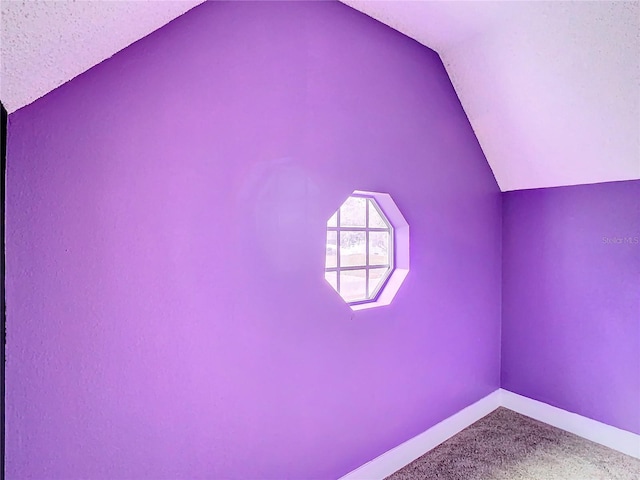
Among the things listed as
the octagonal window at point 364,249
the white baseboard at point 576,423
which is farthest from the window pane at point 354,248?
the white baseboard at point 576,423

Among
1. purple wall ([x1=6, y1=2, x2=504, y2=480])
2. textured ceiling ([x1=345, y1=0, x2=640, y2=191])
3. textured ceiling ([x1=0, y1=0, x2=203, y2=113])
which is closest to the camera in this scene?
textured ceiling ([x1=0, y1=0, x2=203, y2=113])

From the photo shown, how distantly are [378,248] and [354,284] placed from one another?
310mm

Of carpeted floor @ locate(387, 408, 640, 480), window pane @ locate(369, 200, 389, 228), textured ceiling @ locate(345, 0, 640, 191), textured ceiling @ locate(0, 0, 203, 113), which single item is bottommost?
carpeted floor @ locate(387, 408, 640, 480)

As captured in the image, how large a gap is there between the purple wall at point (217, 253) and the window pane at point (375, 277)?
0.53 ft

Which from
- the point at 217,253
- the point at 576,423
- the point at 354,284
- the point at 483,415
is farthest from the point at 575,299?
the point at 217,253

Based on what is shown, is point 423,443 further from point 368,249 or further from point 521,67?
point 521,67

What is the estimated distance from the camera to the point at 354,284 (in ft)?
7.71

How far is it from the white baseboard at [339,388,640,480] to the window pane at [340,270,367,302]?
2.86ft

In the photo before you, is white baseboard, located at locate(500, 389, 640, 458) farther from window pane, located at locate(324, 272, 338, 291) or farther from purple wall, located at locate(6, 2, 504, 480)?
window pane, located at locate(324, 272, 338, 291)

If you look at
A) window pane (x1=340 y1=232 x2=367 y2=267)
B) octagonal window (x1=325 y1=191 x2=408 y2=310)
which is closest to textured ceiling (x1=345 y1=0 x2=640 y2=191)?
octagonal window (x1=325 y1=191 x2=408 y2=310)

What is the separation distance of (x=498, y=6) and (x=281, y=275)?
1.64 metres

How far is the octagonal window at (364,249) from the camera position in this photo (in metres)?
1.89

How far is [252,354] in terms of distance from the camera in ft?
4.58

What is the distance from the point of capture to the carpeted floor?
189 cm
